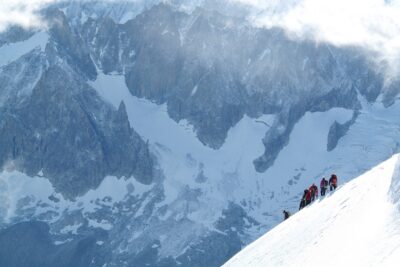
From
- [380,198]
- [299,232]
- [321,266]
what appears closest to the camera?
[321,266]

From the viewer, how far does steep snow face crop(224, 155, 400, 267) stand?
4672 centimetres

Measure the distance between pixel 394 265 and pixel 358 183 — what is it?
94.5 feet

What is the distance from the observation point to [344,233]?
55.2 m

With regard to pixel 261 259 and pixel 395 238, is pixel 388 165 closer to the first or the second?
pixel 261 259

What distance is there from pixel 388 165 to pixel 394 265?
2835cm

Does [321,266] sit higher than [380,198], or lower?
lower

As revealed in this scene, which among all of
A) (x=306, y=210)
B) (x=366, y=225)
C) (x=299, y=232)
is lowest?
(x=366, y=225)

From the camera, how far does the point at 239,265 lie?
74562 millimetres

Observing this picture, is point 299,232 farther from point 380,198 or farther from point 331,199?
point 380,198

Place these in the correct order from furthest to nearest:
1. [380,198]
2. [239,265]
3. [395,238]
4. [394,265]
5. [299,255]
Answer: [239,265], [299,255], [380,198], [395,238], [394,265]

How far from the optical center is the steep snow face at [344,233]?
46719 millimetres

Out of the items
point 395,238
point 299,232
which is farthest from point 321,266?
point 299,232

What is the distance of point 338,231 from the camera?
187 feet

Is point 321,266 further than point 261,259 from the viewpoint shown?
No
